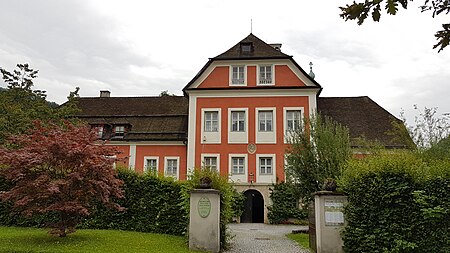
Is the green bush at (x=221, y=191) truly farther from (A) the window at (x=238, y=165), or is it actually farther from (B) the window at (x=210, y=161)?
(B) the window at (x=210, y=161)

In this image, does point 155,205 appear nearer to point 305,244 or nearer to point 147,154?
point 305,244

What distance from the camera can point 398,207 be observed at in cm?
1145

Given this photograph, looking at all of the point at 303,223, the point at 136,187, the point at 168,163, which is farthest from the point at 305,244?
the point at 168,163

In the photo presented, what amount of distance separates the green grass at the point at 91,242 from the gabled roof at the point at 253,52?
17562mm

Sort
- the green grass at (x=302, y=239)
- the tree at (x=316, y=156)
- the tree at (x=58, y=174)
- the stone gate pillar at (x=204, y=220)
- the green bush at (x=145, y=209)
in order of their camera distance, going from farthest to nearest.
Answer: the tree at (x=316, y=156)
the green bush at (x=145, y=209)
the green grass at (x=302, y=239)
the stone gate pillar at (x=204, y=220)
the tree at (x=58, y=174)

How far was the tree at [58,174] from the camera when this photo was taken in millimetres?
13203

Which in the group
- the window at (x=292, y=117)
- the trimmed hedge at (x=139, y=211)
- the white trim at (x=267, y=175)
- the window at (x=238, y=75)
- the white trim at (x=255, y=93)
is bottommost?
the trimmed hedge at (x=139, y=211)

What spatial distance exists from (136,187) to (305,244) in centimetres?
706

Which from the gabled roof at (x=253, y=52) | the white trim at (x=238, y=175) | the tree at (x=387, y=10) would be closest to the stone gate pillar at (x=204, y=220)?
the tree at (x=387, y=10)

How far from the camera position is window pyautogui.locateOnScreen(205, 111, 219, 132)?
30.8 m

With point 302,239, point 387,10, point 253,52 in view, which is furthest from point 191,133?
point 387,10

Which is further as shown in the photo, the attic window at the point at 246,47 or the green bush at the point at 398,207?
the attic window at the point at 246,47

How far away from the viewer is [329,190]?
1303cm

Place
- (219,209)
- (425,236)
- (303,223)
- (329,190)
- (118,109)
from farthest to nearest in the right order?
(118,109) → (303,223) → (219,209) → (329,190) → (425,236)
